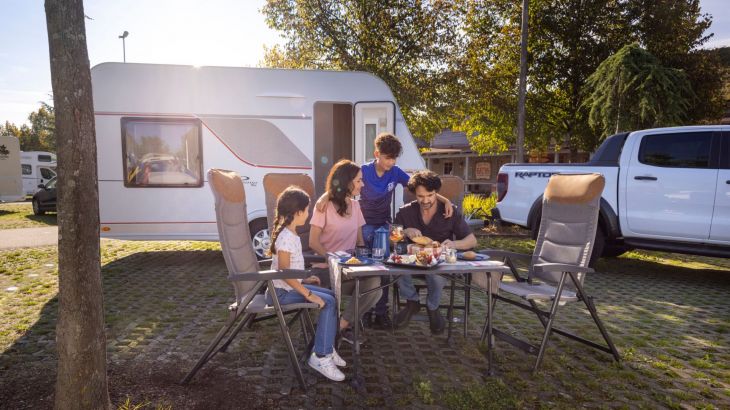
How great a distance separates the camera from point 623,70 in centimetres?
1204

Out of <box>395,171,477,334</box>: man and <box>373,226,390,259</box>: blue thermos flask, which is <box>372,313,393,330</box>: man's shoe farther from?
<box>373,226,390,259</box>: blue thermos flask

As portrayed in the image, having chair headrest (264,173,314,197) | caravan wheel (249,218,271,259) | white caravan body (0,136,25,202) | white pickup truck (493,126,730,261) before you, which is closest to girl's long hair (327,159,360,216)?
chair headrest (264,173,314,197)

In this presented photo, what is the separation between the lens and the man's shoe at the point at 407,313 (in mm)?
3941

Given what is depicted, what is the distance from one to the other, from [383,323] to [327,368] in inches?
47.1

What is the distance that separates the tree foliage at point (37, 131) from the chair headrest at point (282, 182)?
49.8 meters

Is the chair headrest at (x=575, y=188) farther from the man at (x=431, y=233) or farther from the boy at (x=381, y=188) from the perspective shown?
the boy at (x=381, y=188)

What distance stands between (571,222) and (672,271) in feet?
15.2

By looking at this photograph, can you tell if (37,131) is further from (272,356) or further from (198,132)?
(272,356)

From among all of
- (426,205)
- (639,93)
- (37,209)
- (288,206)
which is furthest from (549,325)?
(37,209)

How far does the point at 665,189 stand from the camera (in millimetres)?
5883

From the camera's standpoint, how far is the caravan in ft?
21.4

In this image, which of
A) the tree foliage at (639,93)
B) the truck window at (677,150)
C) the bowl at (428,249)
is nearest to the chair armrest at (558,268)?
the bowl at (428,249)

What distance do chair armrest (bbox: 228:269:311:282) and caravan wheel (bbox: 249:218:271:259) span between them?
407cm

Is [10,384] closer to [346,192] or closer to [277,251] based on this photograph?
[277,251]
